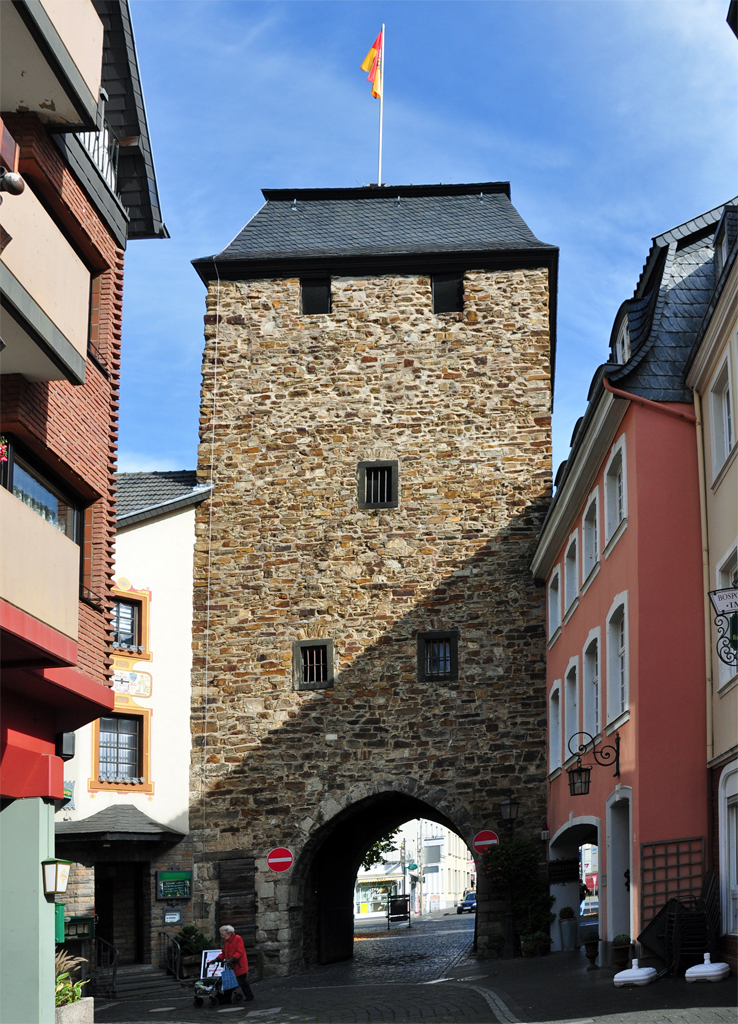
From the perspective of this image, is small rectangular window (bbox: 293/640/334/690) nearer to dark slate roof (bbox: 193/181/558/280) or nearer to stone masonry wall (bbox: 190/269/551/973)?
stone masonry wall (bbox: 190/269/551/973)

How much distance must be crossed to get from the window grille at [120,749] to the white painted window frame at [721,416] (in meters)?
10.8

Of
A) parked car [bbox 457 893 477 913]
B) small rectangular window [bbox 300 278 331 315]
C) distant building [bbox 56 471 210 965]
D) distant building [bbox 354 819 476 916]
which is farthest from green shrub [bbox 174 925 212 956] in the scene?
distant building [bbox 354 819 476 916]

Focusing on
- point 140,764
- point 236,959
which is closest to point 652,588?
point 236,959

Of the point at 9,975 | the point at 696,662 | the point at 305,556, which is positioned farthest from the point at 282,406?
the point at 9,975

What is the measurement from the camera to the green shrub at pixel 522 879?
2000 cm

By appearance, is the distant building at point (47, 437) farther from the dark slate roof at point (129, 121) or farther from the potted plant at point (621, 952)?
the potted plant at point (621, 952)

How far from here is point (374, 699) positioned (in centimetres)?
2189

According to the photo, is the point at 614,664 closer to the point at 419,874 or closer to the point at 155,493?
the point at 155,493

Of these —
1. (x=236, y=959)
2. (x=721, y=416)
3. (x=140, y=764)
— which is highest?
(x=721, y=416)

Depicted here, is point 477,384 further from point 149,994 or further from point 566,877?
point 149,994

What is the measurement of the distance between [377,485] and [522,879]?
7.01 m

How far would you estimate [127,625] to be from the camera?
21203mm

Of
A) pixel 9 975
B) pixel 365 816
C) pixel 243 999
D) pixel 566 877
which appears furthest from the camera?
pixel 365 816

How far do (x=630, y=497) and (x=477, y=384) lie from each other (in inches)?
355
